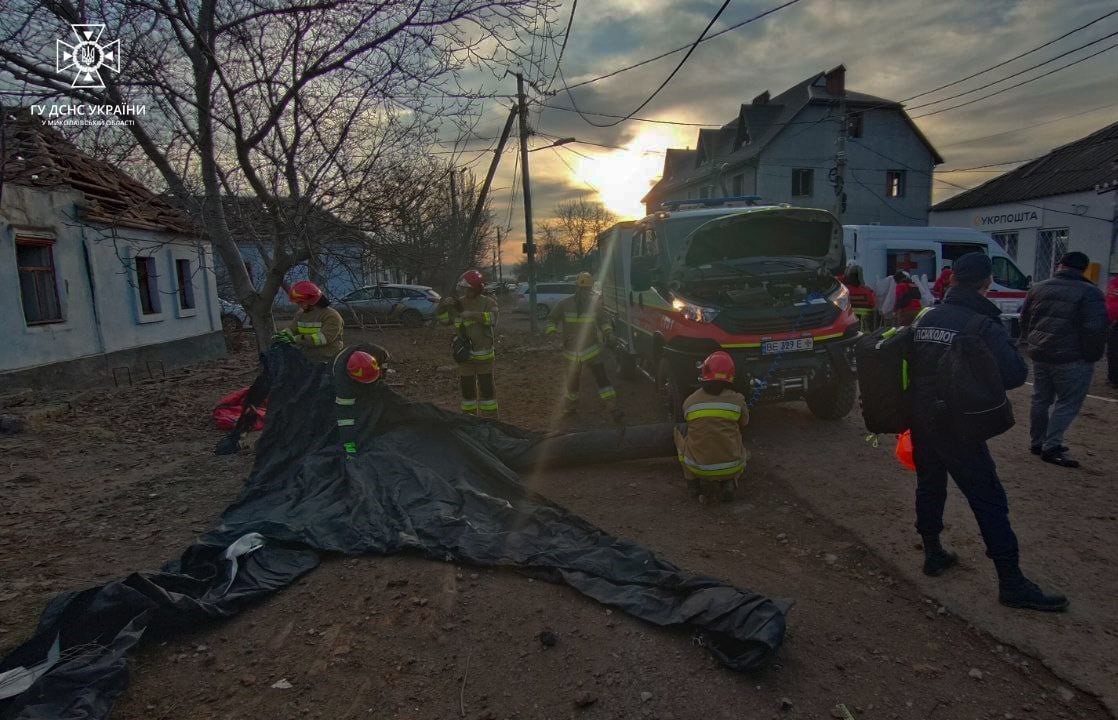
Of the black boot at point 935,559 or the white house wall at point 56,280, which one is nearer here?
the black boot at point 935,559

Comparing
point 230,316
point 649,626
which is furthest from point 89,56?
point 230,316

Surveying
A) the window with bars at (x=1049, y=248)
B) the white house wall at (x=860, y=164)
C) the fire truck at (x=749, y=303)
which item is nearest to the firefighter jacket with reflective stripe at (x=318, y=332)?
the fire truck at (x=749, y=303)

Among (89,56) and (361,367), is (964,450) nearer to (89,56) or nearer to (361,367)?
(361,367)

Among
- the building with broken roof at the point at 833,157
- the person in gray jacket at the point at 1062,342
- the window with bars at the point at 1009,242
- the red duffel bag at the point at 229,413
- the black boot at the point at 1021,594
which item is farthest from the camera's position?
the building with broken roof at the point at 833,157

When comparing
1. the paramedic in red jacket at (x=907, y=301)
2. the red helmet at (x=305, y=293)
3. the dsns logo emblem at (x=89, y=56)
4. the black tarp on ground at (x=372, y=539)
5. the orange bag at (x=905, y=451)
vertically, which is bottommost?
the black tarp on ground at (x=372, y=539)

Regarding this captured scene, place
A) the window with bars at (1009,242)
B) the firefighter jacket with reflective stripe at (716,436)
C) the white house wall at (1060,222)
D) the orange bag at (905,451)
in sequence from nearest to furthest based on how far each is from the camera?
the orange bag at (905,451)
the firefighter jacket with reflective stripe at (716,436)
the white house wall at (1060,222)
the window with bars at (1009,242)

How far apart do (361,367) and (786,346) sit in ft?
13.1

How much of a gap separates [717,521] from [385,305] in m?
19.4

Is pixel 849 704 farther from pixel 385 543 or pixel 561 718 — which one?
pixel 385 543

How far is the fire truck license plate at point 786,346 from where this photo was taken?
5.82m

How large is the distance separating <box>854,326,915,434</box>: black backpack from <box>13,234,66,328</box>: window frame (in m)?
12.3

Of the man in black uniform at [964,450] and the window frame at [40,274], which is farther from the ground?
the window frame at [40,274]

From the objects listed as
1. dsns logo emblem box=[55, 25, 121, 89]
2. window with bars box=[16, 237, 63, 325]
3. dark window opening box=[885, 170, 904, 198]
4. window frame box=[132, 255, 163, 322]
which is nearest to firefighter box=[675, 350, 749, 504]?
dsns logo emblem box=[55, 25, 121, 89]

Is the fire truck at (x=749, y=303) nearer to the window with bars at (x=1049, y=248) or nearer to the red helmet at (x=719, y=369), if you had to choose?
the red helmet at (x=719, y=369)
